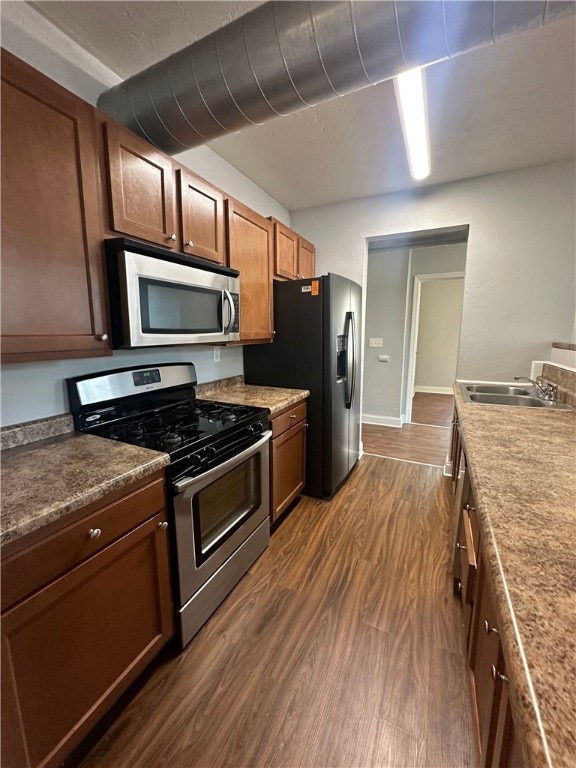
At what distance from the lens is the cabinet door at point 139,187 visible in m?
1.29

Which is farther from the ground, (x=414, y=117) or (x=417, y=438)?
(x=414, y=117)

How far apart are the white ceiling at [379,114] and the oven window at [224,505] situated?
6.60ft

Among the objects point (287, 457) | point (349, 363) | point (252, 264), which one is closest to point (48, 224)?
point (252, 264)

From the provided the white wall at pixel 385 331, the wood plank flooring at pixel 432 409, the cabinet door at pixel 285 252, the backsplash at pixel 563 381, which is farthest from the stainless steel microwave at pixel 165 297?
the wood plank flooring at pixel 432 409

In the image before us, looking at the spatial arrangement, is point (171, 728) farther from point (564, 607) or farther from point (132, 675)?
point (564, 607)

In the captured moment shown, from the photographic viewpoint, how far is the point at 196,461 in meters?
1.31

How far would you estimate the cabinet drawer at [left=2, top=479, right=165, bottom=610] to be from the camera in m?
0.78

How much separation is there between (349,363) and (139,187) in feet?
6.06

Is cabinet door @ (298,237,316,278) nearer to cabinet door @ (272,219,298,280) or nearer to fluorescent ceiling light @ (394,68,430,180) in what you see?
cabinet door @ (272,219,298,280)

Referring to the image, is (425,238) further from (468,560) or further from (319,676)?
(319,676)

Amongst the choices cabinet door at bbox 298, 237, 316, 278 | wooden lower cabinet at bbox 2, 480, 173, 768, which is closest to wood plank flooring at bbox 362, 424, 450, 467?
cabinet door at bbox 298, 237, 316, 278

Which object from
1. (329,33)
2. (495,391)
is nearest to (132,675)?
(329,33)

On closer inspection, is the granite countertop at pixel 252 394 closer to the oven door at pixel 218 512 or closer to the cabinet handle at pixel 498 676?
the oven door at pixel 218 512

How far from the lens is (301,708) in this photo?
117 cm
